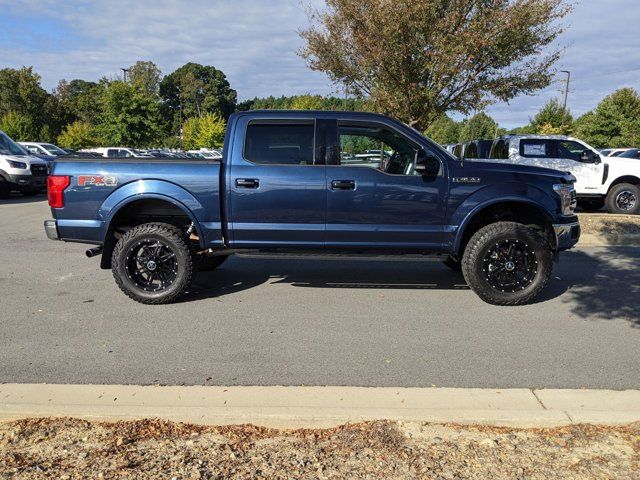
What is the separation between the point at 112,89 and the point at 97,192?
30.6 metres

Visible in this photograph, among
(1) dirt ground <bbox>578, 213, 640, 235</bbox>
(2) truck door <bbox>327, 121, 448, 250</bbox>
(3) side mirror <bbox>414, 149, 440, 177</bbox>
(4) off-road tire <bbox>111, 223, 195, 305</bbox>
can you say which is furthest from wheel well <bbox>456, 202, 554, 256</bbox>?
(1) dirt ground <bbox>578, 213, 640, 235</bbox>

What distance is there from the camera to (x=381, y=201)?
568 cm

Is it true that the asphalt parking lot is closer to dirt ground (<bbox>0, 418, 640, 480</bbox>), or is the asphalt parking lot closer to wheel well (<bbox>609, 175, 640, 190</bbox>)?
dirt ground (<bbox>0, 418, 640, 480</bbox>)

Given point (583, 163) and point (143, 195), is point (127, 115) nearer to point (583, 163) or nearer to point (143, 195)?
point (583, 163)

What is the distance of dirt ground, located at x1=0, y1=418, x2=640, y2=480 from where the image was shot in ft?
8.89

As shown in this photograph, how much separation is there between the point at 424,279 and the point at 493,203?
5.52 ft

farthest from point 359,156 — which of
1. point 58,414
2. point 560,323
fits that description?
point 58,414

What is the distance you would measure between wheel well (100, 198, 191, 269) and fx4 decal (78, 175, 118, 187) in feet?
0.96

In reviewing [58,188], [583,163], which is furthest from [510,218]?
[583,163]

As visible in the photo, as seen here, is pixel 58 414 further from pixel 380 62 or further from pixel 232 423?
pixel 380 62

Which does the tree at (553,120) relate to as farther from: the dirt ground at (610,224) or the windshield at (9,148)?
the windshield at (9,148)

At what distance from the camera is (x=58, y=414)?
328cm

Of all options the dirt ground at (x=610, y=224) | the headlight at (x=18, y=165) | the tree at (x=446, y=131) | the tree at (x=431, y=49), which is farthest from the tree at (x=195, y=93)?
the dirt ground at (x=610, y=224)

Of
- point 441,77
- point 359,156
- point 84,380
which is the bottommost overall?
point 84,380
